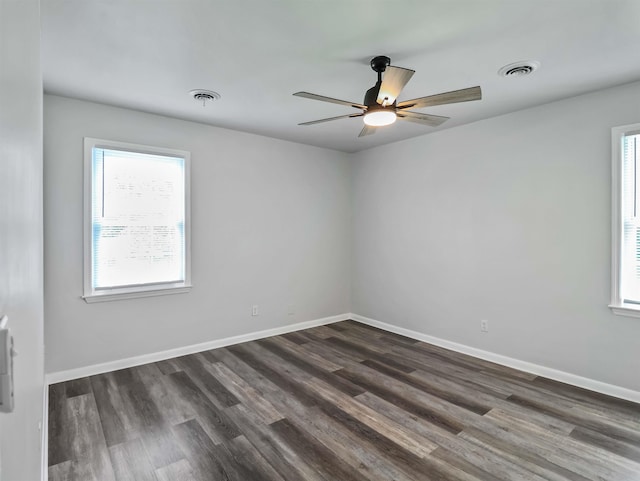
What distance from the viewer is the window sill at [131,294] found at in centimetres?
339

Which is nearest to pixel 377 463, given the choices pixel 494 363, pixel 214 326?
pixel 494 363

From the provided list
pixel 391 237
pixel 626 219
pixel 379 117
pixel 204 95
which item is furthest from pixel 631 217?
pixel 204 95

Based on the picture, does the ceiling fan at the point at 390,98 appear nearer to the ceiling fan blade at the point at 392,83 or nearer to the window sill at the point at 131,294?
the ceiling fan blade at the point at 392,83

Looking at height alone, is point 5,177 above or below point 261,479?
above

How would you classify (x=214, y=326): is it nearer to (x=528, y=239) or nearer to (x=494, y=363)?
(x=494, y=363)

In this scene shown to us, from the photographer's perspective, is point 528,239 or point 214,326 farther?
point 214,326

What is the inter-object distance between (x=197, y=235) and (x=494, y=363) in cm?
356

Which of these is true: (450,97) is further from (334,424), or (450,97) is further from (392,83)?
(334,424)

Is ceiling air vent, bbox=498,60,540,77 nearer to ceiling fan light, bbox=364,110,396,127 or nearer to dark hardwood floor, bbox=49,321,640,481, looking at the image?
ceiling fan light, bbox=364,110,396,127

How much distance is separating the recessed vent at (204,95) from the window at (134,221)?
0.82m

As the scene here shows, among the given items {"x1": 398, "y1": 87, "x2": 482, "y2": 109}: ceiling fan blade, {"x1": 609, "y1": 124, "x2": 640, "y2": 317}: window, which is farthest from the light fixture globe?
{"x1": 609, "y1": 124, "x2": 640, "y2": 317}: window

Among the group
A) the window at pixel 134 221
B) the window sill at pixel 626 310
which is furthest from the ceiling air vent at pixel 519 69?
the window at pixel 134 221

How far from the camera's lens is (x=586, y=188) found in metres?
3.16

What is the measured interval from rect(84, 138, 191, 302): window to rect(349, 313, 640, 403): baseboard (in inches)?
115
